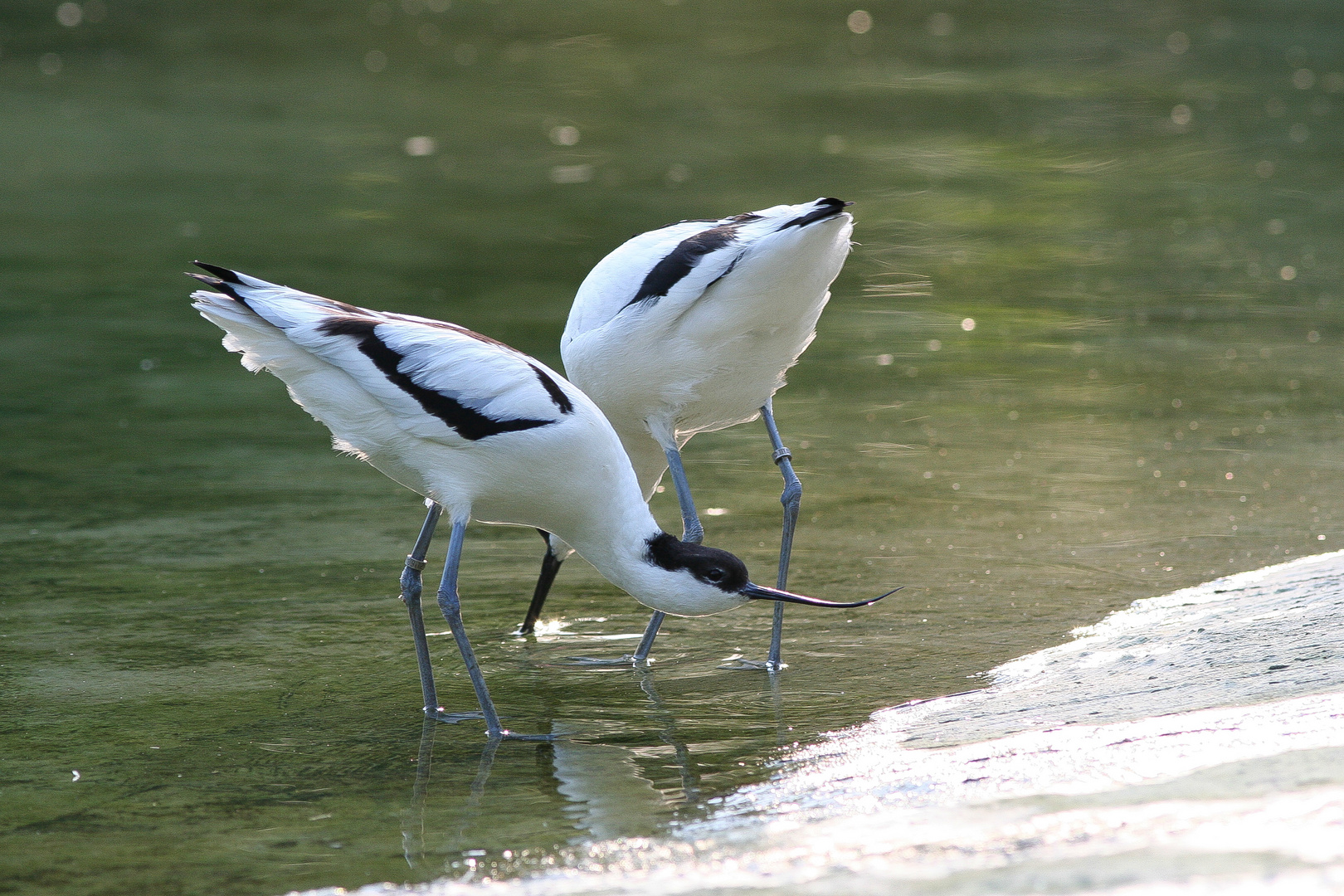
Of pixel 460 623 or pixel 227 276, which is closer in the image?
pixel 460 623

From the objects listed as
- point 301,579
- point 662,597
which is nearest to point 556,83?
point 301,579

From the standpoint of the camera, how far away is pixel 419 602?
5285mm

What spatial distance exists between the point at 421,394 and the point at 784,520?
5.41 ft

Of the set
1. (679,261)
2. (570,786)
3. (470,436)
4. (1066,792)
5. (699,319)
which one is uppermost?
(679,261)

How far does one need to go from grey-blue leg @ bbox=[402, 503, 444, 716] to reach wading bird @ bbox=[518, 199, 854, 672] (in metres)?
0.59

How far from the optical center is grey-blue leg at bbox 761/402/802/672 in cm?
560

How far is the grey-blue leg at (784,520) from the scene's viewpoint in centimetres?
560

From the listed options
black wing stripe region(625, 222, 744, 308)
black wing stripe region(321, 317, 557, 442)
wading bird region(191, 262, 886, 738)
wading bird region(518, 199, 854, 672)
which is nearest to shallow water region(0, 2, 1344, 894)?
wading bird region(191, 262, 886, 738)

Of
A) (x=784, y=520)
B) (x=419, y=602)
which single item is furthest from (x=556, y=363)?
(x=419, y=602)

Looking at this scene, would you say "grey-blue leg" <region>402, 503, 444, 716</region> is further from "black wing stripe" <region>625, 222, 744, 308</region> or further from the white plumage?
"black wing stripe" <region>625, 222, 744, 308</region>

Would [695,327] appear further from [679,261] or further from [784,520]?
Result: [784,520]

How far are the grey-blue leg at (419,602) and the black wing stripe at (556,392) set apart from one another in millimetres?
628

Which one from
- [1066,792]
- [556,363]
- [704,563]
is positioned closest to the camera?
[1066,792]

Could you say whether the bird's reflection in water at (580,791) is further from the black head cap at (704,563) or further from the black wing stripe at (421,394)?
the black wing stripe at (421,394)
